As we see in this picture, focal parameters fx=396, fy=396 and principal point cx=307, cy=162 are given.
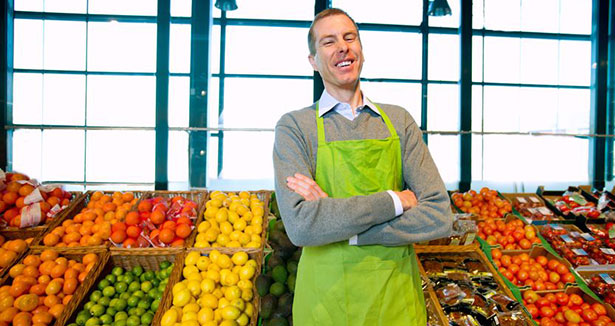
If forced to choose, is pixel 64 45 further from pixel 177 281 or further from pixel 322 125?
pixel 322 125

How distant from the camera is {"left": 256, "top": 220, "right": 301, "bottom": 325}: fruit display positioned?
1.95 meters

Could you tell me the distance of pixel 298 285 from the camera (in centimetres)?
126

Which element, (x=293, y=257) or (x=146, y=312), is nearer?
(x=146, y=312)

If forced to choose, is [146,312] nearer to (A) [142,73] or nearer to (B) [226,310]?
(B) [226,310]

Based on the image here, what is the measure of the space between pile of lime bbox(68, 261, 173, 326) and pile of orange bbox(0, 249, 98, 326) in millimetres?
131

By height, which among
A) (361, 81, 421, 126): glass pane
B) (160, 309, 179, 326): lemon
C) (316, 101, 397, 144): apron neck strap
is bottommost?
(160, 309, 179, 326): lemon

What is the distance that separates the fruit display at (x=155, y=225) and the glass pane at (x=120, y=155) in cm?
306

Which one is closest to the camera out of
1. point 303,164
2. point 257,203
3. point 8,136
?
point 303,164

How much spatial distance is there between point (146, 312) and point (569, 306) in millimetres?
2446

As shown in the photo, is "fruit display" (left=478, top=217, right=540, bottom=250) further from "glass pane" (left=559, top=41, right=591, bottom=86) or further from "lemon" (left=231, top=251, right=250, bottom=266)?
"glass pane" (left=559, top=41, right=591, bottom=86)

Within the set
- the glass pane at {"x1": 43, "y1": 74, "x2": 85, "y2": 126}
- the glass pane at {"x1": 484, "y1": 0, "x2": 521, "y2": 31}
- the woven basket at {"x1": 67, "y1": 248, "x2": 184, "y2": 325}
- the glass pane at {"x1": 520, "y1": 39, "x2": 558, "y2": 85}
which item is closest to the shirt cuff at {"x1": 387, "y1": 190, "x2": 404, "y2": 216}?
the woven basket at {"x1": 67, "y1": 248, "x2": 184, "y2": 325}

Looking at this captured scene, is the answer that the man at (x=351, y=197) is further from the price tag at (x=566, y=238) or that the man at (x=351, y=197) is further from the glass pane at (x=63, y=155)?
the glass pane at (x=63, y=155)

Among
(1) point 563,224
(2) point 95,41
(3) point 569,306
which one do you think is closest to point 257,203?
(3) point 569,306

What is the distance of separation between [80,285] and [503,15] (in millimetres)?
7104
